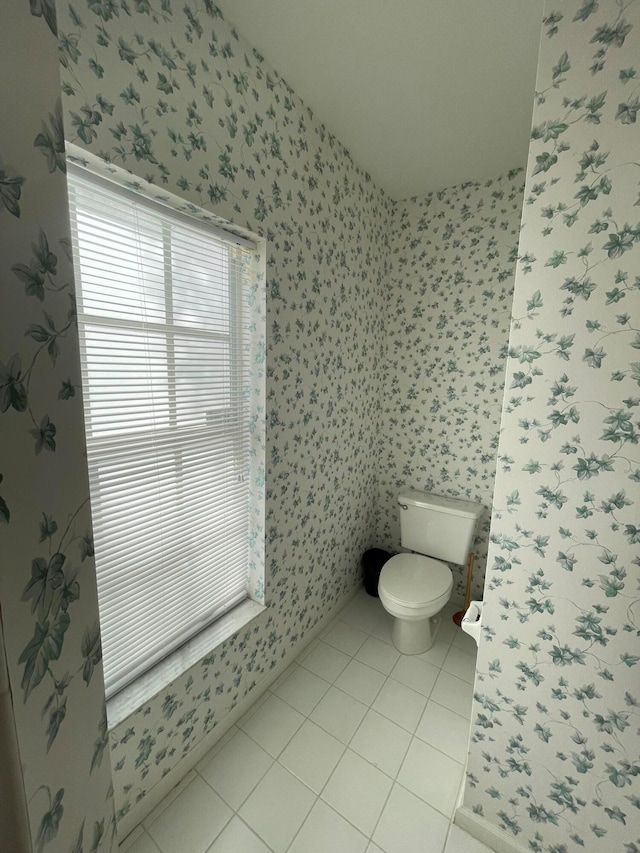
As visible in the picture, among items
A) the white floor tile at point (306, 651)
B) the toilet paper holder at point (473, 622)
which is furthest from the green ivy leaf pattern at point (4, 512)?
the white floor tile at point (306, 651)

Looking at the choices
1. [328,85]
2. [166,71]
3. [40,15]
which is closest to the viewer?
[40,15]

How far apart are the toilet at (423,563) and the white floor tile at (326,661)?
331mm

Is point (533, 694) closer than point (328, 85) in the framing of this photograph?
Yes

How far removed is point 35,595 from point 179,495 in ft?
2.83

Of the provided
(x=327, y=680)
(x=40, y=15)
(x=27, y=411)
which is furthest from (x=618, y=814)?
(x=40, y=15)

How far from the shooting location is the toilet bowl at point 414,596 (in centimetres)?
173

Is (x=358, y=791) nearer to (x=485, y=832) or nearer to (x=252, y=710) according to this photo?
(x=485, y=832)

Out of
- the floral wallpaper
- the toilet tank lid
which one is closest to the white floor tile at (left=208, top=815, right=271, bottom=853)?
the floral wallpaper

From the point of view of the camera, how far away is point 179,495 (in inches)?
47.9

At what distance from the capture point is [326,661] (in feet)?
6.03

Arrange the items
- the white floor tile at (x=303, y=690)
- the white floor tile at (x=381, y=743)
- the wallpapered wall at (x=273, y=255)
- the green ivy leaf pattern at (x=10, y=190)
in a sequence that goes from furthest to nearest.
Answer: the white floor tile at (x=303, y=690), the white floor tile at (x=381, y=743), the wallpapered wall at (x=273, y=255), the green ivy leaf pattern at (x=10, y=190)

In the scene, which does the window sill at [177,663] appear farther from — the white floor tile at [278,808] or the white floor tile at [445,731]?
the white floor tile at [445,731]

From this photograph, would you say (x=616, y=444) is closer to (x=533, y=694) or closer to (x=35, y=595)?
(x=533, y=694)

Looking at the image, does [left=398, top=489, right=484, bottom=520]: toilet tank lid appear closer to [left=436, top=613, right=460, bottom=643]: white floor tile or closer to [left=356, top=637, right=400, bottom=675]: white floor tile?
[left=436, top=613, right=460, bottom=643]: white floor tile
